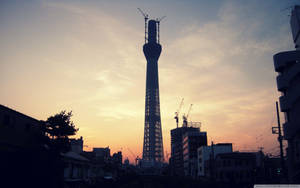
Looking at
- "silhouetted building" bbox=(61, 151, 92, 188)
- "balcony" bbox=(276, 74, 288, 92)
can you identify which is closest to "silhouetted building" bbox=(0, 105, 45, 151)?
"silhouetted building" bbox=(61, 151, 92, 188)

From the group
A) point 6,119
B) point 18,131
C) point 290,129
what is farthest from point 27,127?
point 290,129

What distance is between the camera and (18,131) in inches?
1288

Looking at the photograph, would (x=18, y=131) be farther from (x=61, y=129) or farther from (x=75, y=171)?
(x=75, y=171)

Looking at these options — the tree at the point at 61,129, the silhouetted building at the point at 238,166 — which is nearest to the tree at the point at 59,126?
the tree at the point at 61,129

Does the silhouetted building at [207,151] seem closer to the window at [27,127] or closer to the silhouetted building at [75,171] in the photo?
the silhouetted building at [75,171]

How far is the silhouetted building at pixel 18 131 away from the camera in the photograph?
98.3ft

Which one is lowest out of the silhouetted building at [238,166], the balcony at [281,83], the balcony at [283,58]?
the silhouetted building at [238,166]

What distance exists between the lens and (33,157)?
3177cm

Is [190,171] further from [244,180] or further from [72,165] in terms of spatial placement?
[72,165]

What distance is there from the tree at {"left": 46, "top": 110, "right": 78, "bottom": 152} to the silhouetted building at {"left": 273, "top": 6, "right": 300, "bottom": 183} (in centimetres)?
3328

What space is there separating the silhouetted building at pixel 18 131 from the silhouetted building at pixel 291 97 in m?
37.4

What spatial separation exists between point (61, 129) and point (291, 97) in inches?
1386

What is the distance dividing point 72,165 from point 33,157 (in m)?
15.2

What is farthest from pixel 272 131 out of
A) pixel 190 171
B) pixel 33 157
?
pixel 190 171
